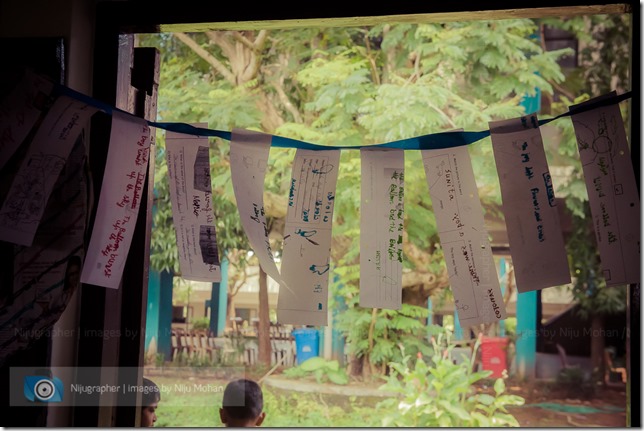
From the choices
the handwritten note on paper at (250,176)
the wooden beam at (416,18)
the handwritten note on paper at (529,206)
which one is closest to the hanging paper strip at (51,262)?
the handwritten note on paper at (250,176)

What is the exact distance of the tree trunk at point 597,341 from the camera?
4.97 m

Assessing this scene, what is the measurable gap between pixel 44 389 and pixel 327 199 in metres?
0.64

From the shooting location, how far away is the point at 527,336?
5.07m

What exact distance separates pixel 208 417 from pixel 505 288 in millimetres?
2440

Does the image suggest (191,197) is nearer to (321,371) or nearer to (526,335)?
(321,371)

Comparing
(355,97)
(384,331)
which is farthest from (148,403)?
(384,331)

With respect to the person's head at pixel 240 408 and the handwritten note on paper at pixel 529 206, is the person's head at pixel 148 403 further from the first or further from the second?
the handwritten note on paper at pixel 529 206

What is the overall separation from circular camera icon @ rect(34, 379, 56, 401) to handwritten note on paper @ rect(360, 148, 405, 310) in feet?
2.05

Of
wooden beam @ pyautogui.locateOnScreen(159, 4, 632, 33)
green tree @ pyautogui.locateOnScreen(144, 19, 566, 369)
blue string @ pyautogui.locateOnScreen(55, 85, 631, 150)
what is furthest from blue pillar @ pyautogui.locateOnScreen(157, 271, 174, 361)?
blue string @ pyautogui.locateOnScreen(55, 85, 631, 150)

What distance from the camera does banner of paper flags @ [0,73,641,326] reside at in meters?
1.10

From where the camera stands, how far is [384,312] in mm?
4676

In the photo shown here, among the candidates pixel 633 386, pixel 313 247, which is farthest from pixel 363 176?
pixel 633 386

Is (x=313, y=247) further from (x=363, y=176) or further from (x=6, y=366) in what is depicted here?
(x=6, y=366)
